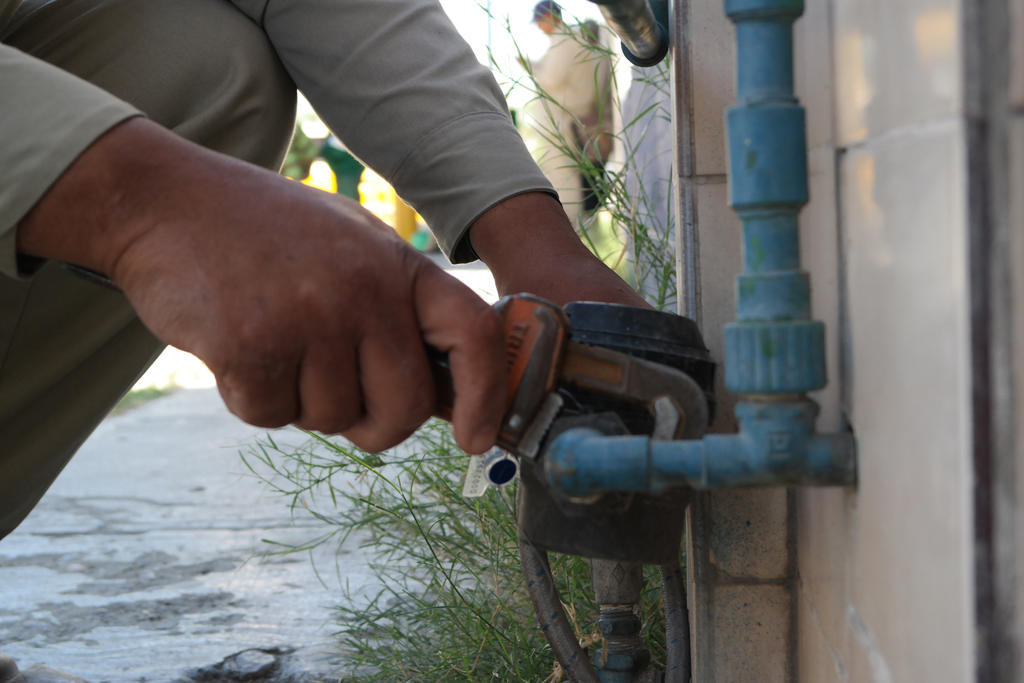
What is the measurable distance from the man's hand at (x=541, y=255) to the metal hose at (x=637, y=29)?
22cm

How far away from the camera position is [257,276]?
81cm

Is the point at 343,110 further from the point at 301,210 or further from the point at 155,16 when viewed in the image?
the point at 301,210

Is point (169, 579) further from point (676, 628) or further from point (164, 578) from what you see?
point (676, 628)

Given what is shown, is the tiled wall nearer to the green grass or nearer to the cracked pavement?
the green grass

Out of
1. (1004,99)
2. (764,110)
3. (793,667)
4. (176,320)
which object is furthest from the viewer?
(793,667)

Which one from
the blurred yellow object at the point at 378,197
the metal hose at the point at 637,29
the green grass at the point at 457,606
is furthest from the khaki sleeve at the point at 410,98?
the blurred yellow object at the point at 378,197

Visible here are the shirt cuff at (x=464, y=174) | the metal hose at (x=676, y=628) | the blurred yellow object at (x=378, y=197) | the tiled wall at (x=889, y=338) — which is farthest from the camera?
the blurred yellow object at (x=378, y=197)

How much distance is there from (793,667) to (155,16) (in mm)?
1217

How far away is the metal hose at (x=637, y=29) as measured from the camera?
105 centimetres

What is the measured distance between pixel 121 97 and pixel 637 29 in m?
0.73

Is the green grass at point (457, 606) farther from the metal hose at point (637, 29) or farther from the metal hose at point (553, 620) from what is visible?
the metal hose at point (637, 29)

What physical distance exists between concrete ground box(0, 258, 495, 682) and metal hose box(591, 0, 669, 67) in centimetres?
80

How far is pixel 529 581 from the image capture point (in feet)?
4.15

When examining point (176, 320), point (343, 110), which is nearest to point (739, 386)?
point (176, 320)
